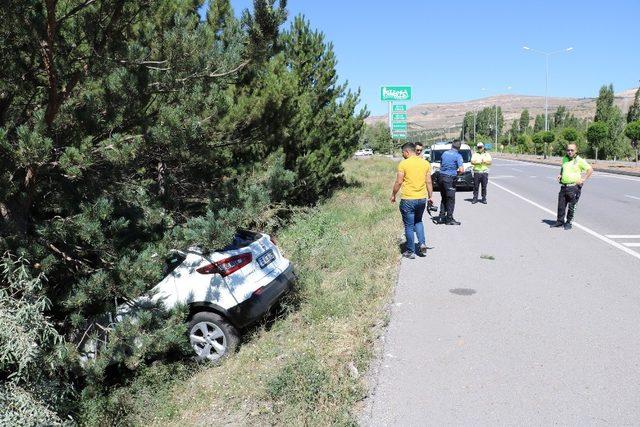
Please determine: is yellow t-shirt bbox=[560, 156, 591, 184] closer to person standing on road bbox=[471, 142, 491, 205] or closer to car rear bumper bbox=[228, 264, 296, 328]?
person standing on road bbox=[471, 142, 491, 205]

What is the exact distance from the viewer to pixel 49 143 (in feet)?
12.2

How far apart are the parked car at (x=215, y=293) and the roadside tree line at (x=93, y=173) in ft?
1.28

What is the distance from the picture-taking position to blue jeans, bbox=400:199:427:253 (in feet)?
26.0

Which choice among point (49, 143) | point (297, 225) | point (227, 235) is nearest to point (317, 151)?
point (297, 225)

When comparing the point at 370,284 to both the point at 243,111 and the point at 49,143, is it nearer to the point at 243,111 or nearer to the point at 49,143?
the point at 243,111

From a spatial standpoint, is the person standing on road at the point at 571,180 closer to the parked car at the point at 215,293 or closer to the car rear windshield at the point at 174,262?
the parked car at the point at 215,293

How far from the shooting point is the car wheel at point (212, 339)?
5531 mm

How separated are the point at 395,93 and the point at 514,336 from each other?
29309 mm

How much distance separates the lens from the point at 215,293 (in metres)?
5.43

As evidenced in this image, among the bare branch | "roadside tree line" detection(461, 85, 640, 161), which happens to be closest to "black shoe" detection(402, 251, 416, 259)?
the bare branch

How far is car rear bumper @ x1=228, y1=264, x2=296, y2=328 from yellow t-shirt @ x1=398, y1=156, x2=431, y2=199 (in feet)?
8.90

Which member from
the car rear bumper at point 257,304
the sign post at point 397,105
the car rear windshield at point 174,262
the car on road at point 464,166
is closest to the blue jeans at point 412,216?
the car rear bumper at point 257,304

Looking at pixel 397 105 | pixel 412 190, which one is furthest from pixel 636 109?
pixel 412 190

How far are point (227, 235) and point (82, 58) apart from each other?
192 cm
